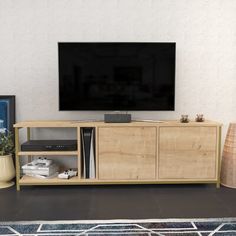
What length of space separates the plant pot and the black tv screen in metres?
0.71

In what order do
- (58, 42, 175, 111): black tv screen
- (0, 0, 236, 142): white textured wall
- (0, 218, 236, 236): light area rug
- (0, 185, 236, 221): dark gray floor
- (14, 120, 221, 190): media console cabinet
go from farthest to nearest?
(0, 0, 236, 142): white textured wall < (58, 42, 175, 111): black tv screen < (14, 120, 221, 190): media console cabinet < (0, 185, 236, 221): dark gray floor < (0, 218, 236, 236): light area rug

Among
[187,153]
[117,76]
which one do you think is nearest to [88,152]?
[117,76]

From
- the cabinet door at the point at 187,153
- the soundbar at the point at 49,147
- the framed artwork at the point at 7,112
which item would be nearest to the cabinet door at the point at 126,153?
the cabinet door at the point at 187,153

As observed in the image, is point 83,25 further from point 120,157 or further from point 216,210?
point 216,210

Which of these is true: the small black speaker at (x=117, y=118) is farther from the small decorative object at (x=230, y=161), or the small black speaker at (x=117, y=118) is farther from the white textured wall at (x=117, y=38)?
the small decorative object at (x=230, y=161)

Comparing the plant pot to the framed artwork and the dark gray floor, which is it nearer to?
the dark gray floor

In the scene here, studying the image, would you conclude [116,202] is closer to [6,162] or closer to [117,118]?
[117,118]

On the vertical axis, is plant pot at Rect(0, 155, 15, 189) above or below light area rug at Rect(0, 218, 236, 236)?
above

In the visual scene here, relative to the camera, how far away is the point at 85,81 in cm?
280

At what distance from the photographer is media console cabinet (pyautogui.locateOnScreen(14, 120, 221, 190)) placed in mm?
2666

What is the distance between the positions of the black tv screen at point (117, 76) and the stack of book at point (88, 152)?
0.92 ft

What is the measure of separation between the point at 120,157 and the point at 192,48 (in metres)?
1.39

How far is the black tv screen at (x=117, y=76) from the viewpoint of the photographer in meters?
2.78

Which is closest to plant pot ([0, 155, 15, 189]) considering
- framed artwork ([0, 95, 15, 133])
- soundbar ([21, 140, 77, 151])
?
soundbar ([21, 140, 77, 151])
